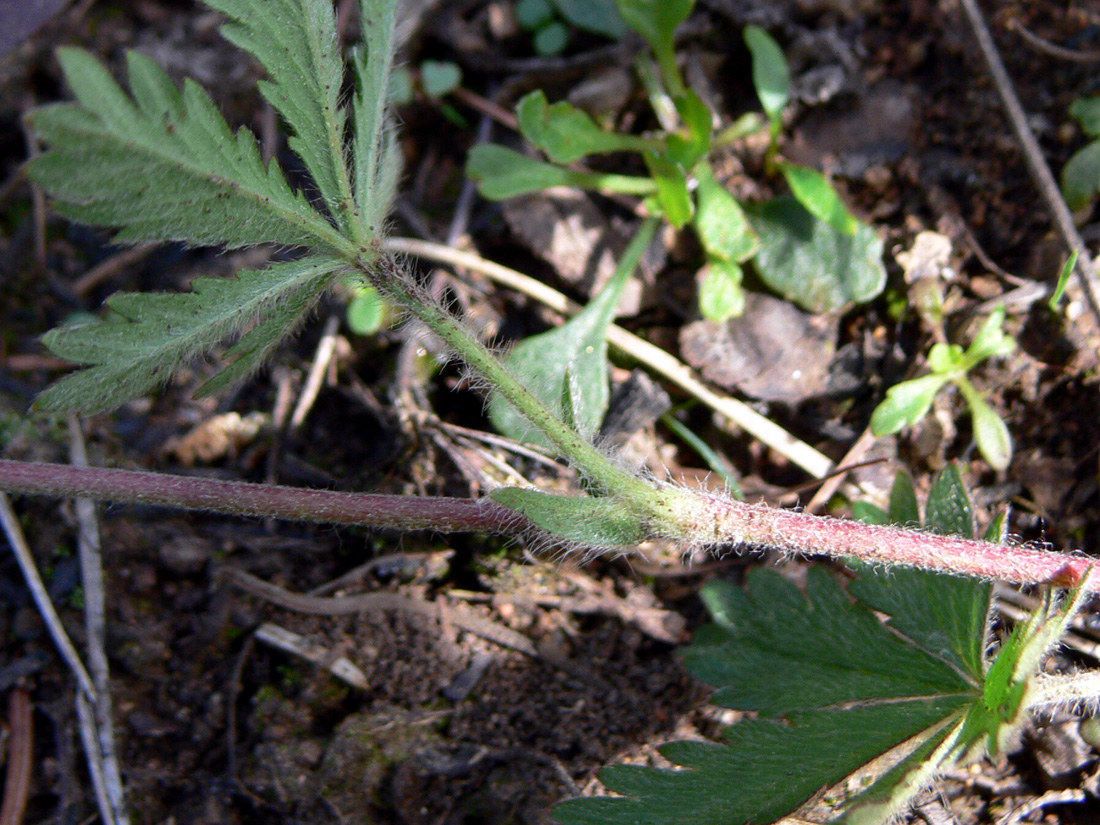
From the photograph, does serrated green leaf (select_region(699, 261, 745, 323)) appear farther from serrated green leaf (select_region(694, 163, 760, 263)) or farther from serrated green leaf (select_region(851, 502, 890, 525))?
serrated green leaf (select_region(851, 502, 890, 525))

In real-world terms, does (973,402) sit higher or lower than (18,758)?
higher

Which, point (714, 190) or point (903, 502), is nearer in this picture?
point (903, 502)

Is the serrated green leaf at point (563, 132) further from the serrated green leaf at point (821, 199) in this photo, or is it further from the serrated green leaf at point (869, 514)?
the serrated green leaf at point (869, 514)

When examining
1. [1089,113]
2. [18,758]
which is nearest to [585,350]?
[1089,113]

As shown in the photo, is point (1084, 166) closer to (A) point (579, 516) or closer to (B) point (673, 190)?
(B) point (673, 190)

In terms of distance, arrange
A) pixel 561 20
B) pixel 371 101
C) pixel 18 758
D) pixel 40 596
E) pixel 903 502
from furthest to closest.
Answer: pixel 561 20
pixel 40 596
pixel 18 758
pixel 903 502
pixel 371 101

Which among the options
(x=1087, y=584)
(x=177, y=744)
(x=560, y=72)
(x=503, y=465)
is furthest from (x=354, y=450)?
(x=1087, y=584)

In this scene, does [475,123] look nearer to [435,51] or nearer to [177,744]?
[435,51]
